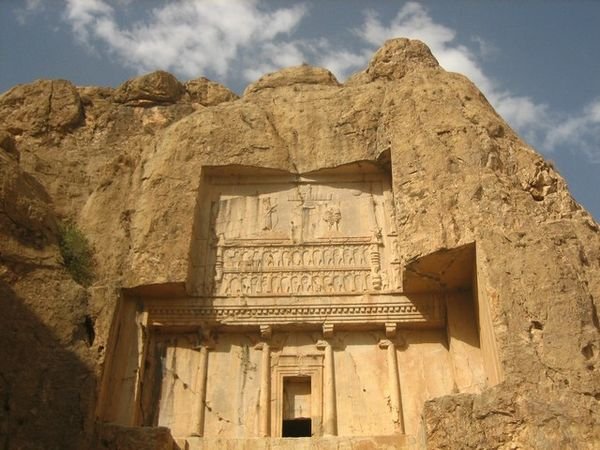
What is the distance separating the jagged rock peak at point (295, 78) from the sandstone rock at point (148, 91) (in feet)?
4.91

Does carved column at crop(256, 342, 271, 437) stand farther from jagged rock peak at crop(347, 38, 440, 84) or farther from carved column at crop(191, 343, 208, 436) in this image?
jagged rock peak at crop(347, 38, 440, 84)

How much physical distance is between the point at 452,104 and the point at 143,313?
18.8 feet

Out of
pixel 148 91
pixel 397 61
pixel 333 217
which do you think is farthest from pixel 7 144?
pixel 397 61

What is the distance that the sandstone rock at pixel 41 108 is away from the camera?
43.9ft

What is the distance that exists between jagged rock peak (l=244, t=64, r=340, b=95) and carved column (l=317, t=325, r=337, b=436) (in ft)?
17.4

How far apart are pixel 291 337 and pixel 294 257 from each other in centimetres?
127

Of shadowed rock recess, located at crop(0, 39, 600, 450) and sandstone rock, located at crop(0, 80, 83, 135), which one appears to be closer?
shadowed rock recess, located at crop(0, 39, 600, 450)

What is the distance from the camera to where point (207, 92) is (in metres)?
14.8

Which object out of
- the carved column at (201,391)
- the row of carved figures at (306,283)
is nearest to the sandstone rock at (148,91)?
the row of carved figures at (306,283)

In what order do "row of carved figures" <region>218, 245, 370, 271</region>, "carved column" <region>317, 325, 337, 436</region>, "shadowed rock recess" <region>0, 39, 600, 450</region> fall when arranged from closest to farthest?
"shadowed rock recess" <region>0, 39, 600, 450</region>
"carved column" <region>317, 325, 337, 436</region>
"row of carved figures" <region>218, 245, 370, 271</region>

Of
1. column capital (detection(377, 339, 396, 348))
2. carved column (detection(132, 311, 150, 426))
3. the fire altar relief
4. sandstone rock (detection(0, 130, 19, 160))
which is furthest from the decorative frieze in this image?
sandstone rock (detection(0, 130, 19, 160))

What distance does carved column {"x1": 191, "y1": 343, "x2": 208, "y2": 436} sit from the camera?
398 inches

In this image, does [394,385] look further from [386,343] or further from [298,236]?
[298,236]

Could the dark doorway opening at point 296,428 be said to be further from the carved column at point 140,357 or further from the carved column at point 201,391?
the carved column at point 140,357
